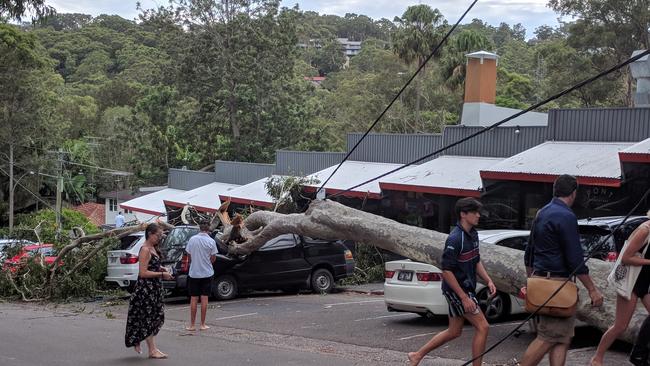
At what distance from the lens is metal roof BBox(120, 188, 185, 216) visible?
3994cm

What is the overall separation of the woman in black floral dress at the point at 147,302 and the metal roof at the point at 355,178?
1316cm

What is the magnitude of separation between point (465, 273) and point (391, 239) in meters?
4.32

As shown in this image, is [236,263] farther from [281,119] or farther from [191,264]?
[281,119]

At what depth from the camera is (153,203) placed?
4144cm

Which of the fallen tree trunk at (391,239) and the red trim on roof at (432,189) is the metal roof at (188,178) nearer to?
the red trim on roof at (432,189)

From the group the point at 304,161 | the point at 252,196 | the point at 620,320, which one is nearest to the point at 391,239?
the point at 620,320

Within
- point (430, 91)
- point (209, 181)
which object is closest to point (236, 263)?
point (209, 181)

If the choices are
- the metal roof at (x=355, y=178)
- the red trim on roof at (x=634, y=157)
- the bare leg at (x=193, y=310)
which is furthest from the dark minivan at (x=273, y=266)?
the red trim on roof at (x=634, y=157)

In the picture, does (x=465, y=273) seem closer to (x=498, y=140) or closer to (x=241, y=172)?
(x=498, y=140)

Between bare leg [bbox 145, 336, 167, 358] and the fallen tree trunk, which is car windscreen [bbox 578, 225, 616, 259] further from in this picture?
bare leg [bbox 145, 336, 167, 358]

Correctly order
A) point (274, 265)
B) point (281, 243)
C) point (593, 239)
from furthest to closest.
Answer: point (281, 243), point (274, 265), point (593, 239)

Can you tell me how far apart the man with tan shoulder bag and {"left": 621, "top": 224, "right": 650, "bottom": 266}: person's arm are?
0.62 m

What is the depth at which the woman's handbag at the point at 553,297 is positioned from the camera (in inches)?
284

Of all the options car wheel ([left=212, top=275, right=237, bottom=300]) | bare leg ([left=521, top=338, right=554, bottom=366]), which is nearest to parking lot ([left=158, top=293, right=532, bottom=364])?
car wheel ([left=212, top=275, right=237, bottom=300])
